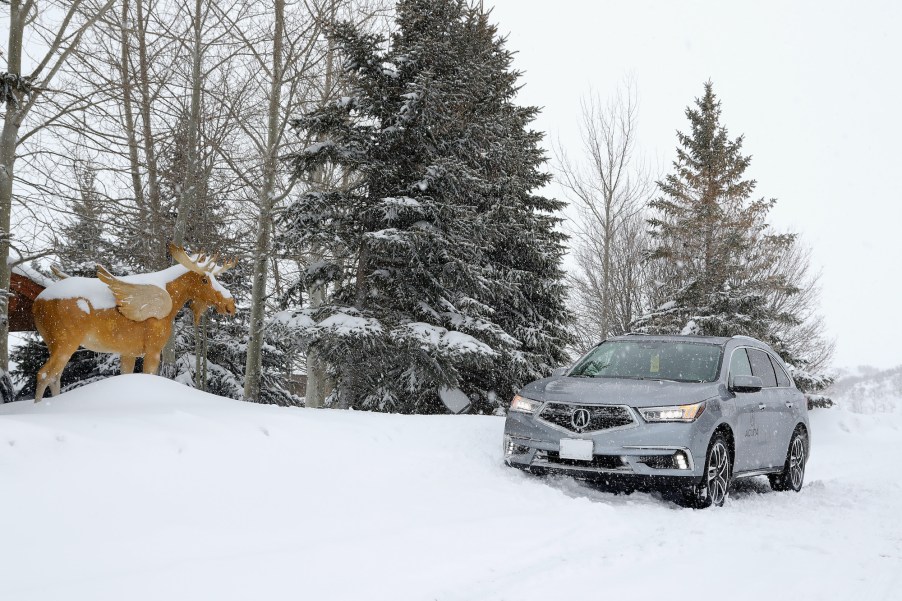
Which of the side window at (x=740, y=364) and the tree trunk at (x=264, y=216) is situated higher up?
the tree trunk at (x=264, y=216)

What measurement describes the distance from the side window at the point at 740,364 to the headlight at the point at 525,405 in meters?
2.28

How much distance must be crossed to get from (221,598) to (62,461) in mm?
1815

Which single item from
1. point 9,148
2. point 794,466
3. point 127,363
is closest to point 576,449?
point 794,466

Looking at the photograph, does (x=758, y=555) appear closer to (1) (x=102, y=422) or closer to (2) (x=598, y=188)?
(1) (x=102, y=422)

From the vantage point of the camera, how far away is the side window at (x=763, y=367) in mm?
9305

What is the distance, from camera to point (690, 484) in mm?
7211

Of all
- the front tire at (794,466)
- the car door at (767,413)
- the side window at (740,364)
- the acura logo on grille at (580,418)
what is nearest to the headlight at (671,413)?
the acura logo on grille at (580,418)

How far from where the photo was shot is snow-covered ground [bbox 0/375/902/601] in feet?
14.5

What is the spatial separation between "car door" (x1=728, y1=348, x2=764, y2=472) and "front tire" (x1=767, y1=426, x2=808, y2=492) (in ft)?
3.46

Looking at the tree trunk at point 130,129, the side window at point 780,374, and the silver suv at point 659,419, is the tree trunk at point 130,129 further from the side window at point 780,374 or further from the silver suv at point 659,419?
the side window at point 780,374

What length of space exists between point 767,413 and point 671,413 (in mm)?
2188

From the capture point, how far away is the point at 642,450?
722 centimetres

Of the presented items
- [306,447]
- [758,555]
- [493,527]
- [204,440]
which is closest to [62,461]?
[204,440]

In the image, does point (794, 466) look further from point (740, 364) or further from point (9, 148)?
point (9, 148)
